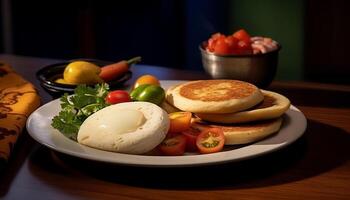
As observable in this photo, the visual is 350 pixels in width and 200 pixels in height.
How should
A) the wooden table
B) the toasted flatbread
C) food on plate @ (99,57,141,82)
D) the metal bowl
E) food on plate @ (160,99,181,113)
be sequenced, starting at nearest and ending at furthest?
the wooden table < the toasted flatbread < food on plate @ (160,99,181,113) < the metal bowl < food on plate @ (99,57,141,82)

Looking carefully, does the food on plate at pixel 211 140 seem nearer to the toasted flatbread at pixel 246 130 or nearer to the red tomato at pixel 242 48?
the toasted flatbread at pixel 246 130

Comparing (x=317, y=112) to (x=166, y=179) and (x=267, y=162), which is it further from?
(x=166, y=179)

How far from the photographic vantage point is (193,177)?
3.28 ft

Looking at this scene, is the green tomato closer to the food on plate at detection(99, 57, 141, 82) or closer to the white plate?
the white plate

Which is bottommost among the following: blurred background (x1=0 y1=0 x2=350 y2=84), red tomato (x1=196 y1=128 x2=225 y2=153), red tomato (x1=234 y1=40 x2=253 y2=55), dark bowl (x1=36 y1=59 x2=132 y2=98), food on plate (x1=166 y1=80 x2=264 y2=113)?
blurred background (x1=0 y1=0 x2=350 y2=84)

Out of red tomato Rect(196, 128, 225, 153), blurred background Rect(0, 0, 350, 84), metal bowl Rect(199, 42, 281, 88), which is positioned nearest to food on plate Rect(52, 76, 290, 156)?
red tomato Rect(196, 128, 225, 153)

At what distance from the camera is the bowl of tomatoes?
1.43 m

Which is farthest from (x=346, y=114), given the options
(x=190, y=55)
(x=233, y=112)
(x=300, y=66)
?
(x=190, y=55)

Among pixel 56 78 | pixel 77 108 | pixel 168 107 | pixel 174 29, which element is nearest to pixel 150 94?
pixel 168 107

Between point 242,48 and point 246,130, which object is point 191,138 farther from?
point 242,48

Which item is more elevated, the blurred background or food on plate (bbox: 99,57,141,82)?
food on plate (bbox: 99,57,141,82)

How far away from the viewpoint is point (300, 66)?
2645 millimetres

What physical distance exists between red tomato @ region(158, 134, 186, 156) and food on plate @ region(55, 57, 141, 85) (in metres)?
0.49

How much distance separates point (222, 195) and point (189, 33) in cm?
196
